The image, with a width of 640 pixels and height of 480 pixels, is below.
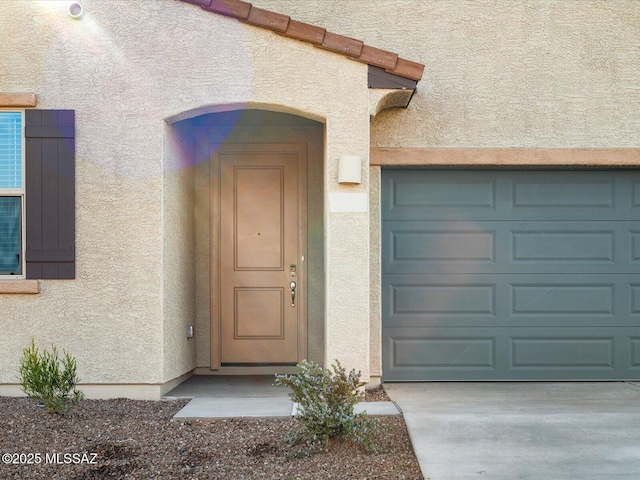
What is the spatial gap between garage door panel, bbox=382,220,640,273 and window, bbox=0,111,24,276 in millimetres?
3968

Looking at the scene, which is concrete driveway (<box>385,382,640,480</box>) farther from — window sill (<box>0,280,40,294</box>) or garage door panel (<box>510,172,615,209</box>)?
window sill (<box>0,280,40,294</box>)

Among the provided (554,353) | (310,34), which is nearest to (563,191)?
(554,353)

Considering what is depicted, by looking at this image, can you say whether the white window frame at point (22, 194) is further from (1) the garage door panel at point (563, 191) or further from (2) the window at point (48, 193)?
(1) the garage door panel at point (563, 191)

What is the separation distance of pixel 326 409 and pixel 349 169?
2617 mm

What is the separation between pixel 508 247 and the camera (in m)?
8.14

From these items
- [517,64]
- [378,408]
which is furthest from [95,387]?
[517,64]

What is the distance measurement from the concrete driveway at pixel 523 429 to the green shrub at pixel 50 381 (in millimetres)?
3126

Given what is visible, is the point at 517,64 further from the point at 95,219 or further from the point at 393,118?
the point at 95,219

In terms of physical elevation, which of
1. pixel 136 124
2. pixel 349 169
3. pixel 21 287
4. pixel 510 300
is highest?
pixel 136 124

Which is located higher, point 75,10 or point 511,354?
point 75,10

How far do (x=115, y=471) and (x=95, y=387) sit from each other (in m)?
2.25

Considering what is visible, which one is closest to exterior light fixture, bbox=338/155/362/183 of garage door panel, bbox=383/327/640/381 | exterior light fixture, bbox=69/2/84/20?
garage door panel, bbox=383/327/640/381

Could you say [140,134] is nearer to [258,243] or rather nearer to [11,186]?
[11,186]

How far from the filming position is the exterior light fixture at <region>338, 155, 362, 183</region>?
7031 millimetres
